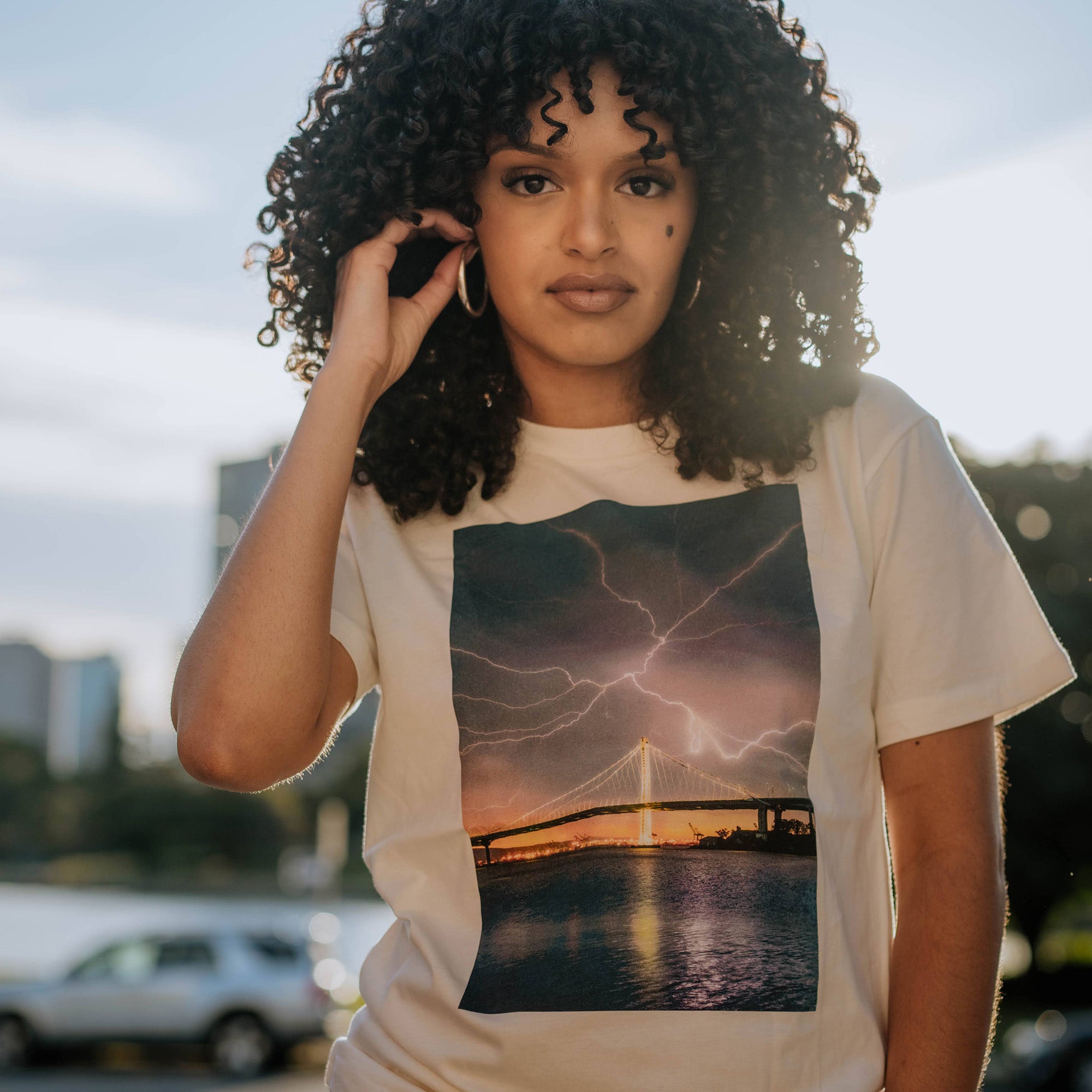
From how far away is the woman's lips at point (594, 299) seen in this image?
1918 millimetres

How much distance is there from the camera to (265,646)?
1.79m

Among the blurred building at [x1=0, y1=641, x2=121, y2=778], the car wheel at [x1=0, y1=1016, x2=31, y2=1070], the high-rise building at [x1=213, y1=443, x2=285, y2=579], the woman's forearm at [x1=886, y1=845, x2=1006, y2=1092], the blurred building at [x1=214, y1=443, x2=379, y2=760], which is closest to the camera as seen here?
the woman's forearm at [x1=886, y1=845, x2=1006, y2=1092]

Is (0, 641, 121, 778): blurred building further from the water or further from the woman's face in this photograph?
the water

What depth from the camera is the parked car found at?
13.4 meters

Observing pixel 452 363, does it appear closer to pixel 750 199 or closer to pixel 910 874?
pixel 750 199

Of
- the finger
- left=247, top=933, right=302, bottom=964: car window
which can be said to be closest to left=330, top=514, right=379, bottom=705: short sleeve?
the finger

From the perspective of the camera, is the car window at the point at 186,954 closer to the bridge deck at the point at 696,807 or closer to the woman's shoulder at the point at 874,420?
the bridge deck at the point at 696,807

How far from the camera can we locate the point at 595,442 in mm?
2021

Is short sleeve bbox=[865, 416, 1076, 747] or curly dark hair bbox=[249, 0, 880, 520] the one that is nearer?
short sleeve bbox=[865, 416, 1076, 747]

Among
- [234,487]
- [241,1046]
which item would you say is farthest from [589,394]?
[234,487]

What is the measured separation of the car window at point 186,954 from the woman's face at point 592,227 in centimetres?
1296

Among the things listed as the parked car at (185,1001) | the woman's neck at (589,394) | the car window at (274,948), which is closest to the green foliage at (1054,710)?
the car window at (274,948)

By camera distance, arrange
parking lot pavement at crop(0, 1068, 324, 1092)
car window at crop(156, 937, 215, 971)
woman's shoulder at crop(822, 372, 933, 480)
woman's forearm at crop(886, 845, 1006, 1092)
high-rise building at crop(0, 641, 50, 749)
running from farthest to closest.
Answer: high-rise building at crop(0, 641, 50, 749) < car window at crop(156, 937, 215, 971) < parking lot pavement at crop(0, 1068, 324, 1092) < woman's shoulder at crop(822, 372, 933, 480) < woman's forearm at crop(886, 845, 1006, 1092)

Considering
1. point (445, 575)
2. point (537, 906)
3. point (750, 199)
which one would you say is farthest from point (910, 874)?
point (750, 199)
